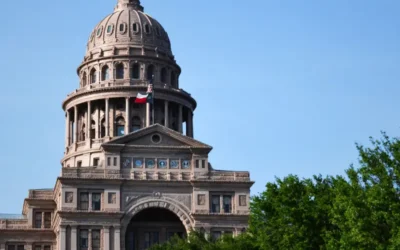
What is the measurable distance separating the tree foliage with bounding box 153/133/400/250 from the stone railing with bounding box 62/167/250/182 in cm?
2429

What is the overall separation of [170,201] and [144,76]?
26.5 meters

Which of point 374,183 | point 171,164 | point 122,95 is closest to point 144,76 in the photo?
point 122,95

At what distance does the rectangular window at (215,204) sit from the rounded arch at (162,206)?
9.01ft

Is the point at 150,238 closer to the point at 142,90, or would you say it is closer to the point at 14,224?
the point at 14,224

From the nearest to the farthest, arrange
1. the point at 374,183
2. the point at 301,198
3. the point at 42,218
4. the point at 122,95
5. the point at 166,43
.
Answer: the point at 374,183 → the point at 301,198 → the point at 42,218 → the point at 122,95 → the point at 166,43

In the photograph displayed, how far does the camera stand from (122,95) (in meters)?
133

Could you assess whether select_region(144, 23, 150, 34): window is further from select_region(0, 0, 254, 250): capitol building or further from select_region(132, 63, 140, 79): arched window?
select_region(0, 0, 254, 250): capitol building

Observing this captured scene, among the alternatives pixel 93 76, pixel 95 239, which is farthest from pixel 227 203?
pixel 93 76

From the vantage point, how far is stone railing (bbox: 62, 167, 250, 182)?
371 feet

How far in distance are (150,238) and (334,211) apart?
53.2 metres

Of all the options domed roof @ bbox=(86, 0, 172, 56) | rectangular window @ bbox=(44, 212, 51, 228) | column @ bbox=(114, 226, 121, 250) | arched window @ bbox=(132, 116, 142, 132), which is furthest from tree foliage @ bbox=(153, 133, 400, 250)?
domed roof @ bbox=(86, 0, 172, 56)

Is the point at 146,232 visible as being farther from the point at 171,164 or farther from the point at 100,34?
the point at 100,34

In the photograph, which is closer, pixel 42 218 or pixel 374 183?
pixel 374 183

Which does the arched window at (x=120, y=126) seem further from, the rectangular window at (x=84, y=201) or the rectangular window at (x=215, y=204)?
the rectangular window at (x=215, y=204)
